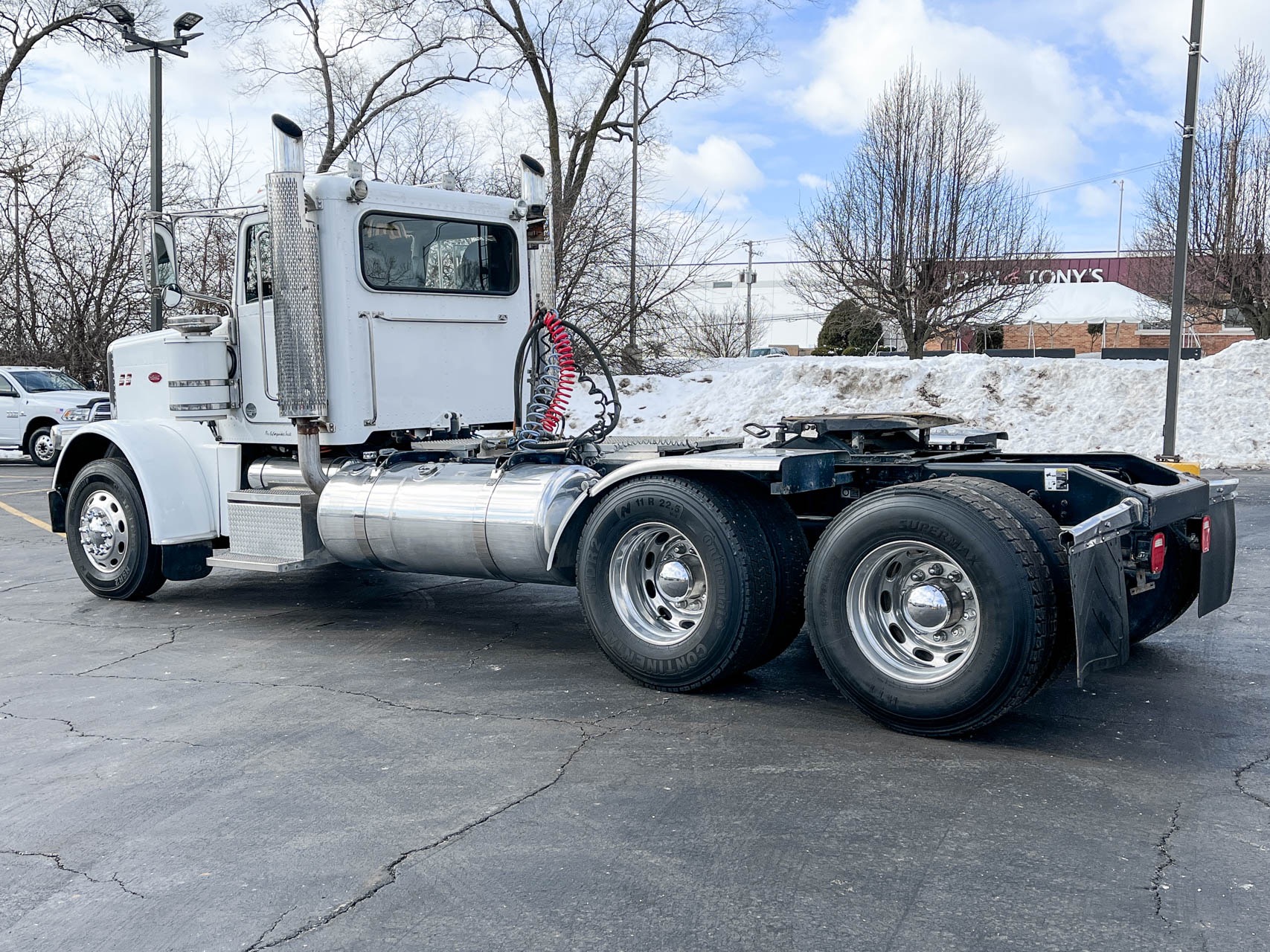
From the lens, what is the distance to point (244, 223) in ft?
25.0

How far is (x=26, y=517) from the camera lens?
13594 mm

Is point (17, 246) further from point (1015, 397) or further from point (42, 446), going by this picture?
point (1015, 397)

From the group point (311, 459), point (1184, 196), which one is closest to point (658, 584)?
point (311, 459)

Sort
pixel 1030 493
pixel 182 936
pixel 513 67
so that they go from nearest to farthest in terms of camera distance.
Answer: pixel 182 936
pixel 1030 493
pixel 513 67

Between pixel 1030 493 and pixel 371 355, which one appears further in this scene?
pixel 371 355

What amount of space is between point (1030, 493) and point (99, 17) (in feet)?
112

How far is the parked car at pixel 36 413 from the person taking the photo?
827 inches

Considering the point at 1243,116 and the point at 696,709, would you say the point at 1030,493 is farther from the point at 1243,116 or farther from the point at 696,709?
the point at 1243,116

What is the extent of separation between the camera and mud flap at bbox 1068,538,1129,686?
A: 4.41 metres

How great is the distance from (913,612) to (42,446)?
2036 centimetres

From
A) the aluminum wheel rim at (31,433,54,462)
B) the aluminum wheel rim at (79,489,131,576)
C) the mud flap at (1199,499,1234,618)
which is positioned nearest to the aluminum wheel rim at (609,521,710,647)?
the mud flap at (1199,499,1234,618)

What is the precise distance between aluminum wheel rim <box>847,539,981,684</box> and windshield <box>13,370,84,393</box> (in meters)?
20.6

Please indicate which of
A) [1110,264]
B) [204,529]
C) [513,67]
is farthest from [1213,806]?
[1110,264]

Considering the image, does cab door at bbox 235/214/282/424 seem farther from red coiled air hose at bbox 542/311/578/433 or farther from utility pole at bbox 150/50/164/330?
utility pole at bbox 150/50/164/330
